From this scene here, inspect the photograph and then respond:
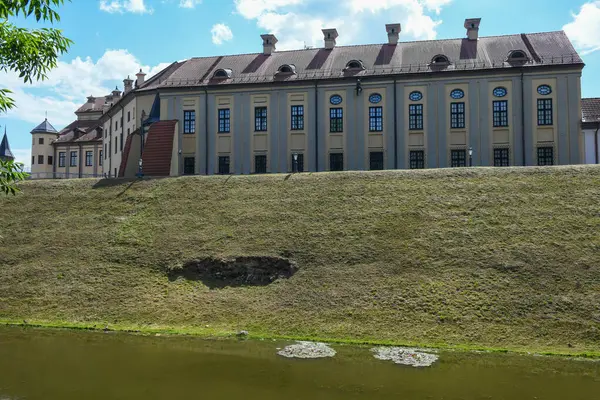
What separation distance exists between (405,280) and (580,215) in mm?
9830

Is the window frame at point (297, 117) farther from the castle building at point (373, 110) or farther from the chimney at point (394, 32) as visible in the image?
the chimney at point (394, 32)

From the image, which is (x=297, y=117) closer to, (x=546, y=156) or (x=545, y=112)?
(x=545, y=112)

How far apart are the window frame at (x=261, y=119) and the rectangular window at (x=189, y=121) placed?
5.22m

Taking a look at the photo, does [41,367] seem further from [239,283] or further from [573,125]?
[573,125]

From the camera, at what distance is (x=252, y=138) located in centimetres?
4409

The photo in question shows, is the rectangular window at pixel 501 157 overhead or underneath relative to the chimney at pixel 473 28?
underneath

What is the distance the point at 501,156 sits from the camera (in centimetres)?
4044

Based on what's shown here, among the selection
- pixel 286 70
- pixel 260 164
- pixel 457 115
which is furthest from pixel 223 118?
pixel 457 115

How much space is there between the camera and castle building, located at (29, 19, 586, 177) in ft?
132

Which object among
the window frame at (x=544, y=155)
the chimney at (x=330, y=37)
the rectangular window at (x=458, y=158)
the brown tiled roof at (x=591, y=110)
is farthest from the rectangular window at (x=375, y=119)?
the brown tiled roof at (x=591, y=110)

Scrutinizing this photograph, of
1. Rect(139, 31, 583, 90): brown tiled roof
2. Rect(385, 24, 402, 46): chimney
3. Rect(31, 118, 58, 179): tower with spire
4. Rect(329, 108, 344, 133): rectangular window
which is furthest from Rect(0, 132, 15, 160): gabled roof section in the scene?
Rect(385, 24, 402, 46): chimney

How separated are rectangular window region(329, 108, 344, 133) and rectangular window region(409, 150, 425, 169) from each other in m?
5.73

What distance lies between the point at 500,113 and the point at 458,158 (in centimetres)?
449

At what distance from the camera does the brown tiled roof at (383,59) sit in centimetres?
4184
